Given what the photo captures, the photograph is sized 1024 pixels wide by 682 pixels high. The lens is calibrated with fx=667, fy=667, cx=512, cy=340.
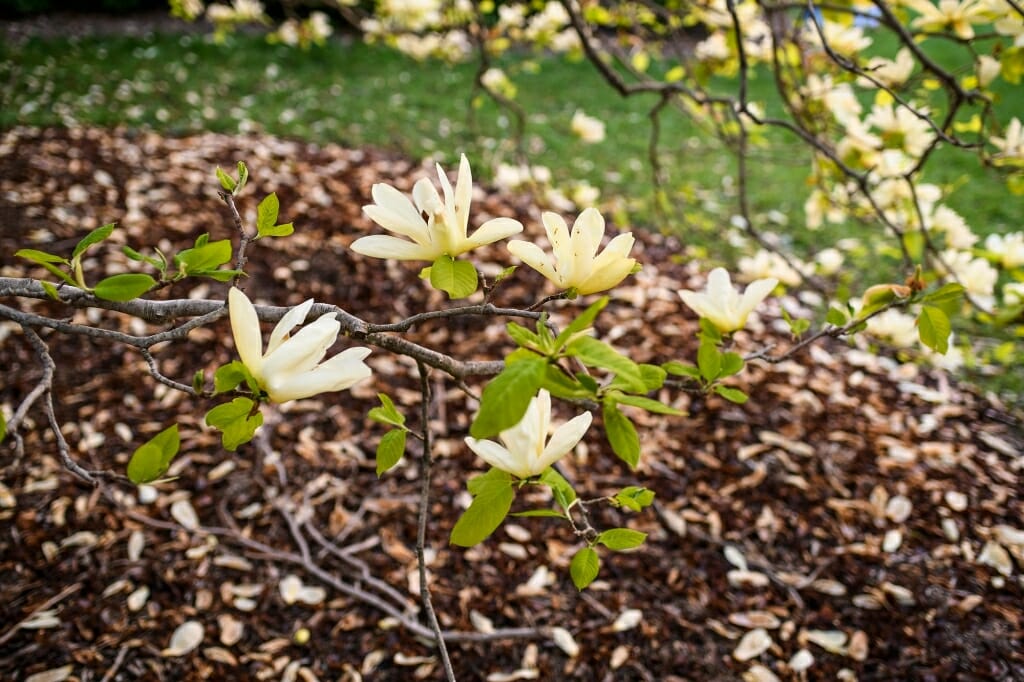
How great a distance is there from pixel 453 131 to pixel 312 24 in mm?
1569

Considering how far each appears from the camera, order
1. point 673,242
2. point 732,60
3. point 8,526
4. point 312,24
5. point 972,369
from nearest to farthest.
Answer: point 8,526, point 732,60, point 972,369, point 312,24, point 673,242

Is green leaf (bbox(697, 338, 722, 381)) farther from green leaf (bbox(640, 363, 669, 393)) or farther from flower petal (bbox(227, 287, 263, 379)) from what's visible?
flower petal (bbox(227, 287, 263, 379))

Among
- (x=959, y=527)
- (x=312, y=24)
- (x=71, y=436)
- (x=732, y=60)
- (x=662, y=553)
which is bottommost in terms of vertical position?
(x=71, y=436)

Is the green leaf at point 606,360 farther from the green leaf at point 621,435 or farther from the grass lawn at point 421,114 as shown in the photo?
the grass lawn at point 421,114

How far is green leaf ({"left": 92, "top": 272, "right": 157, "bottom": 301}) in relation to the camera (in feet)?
1.84

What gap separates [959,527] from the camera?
65.8 inches

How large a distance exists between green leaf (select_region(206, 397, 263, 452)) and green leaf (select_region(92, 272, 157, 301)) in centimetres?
12

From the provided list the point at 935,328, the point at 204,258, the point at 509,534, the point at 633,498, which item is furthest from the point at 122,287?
the point at 509,534

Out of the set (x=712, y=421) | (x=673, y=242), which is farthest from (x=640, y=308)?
(x=673, y=242)

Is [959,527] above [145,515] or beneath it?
above

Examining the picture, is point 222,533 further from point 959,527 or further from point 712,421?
point 959,527

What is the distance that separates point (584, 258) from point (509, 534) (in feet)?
3.88

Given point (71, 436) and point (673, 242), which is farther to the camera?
point (673, 242)

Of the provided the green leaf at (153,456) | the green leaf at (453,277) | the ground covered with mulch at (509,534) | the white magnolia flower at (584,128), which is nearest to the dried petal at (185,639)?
the ground covered with mulch at (509,534)
